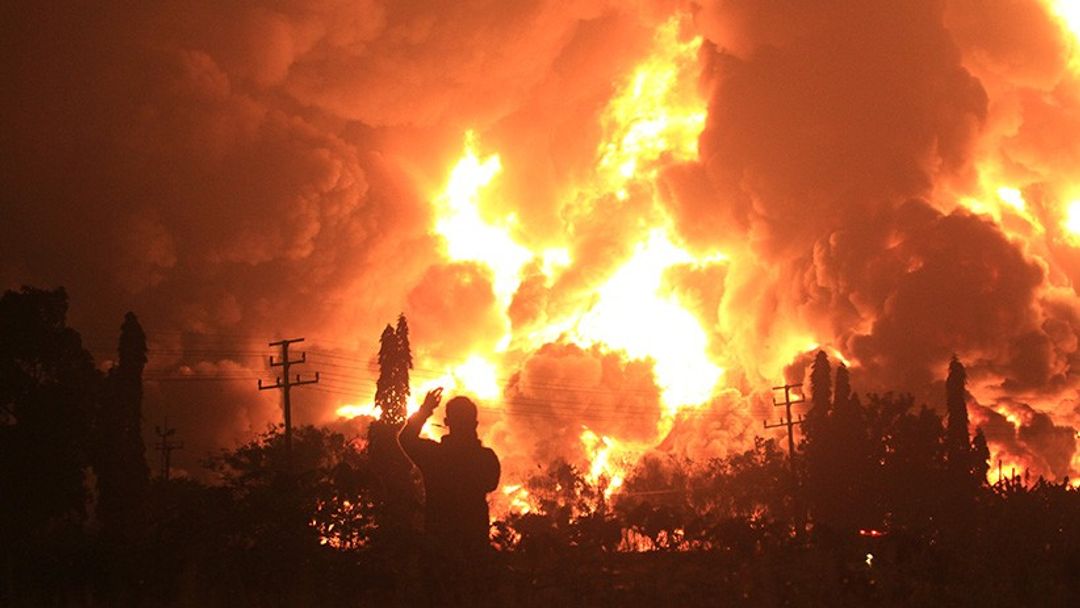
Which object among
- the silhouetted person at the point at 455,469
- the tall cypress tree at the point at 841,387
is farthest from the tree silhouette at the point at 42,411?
the tall cypress tree at the point at 841,387

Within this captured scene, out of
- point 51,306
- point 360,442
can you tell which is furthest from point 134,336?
point 360,442

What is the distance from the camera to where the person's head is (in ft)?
50.1

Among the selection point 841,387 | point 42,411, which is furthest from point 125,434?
point 841,387

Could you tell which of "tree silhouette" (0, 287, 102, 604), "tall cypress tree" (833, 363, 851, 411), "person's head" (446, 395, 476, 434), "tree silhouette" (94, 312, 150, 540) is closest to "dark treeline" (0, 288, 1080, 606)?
"person's head" (446, 395, 476, 434)

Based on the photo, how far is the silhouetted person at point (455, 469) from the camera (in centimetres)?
1505

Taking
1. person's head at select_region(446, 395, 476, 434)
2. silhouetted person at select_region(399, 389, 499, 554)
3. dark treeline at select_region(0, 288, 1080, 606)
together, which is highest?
person's head at select_region(446, 395, 476, 434)

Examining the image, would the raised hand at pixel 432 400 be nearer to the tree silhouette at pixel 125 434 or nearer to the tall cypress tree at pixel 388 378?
the tree silhouette at pixel 125 434

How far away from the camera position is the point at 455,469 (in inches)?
596

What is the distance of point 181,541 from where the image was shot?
603 inches

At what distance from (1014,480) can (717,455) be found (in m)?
64.8

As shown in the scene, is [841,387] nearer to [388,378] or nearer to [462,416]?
[388,378]

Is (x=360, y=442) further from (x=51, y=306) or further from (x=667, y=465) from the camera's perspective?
(x=51, y=306)

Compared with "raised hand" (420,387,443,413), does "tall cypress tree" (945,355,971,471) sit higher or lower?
higher

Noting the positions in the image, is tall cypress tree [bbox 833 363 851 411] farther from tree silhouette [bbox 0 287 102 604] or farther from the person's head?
the person's head
